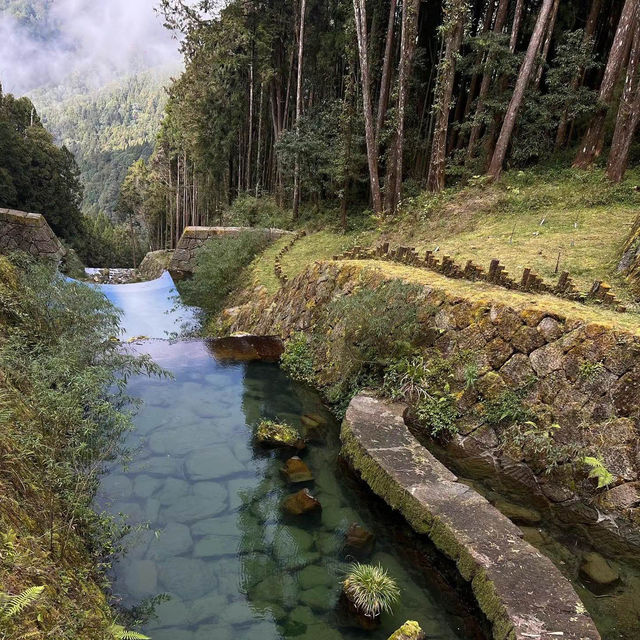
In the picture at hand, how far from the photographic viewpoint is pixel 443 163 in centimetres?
1359

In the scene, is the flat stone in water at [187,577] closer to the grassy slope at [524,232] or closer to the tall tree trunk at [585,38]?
the grassy slope at [524,232]

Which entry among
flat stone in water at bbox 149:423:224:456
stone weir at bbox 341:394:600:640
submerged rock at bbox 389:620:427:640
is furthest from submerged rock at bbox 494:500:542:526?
flat stone in water at bbox 149:423:224:456

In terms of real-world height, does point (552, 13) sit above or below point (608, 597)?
above

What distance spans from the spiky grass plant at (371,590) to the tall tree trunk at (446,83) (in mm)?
12240

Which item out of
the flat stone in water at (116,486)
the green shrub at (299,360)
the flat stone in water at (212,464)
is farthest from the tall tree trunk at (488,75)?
the flat stone in water at (116,486)

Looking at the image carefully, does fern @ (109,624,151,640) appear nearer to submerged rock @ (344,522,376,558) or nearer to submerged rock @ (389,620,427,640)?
submerged rock @ (389,620,427,640)

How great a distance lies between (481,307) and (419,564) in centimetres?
379

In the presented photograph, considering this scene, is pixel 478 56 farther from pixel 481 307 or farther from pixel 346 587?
pixel 346 587

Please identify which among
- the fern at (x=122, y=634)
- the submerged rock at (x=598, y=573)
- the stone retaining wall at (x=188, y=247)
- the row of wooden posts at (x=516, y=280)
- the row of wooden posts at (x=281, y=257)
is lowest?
the stone retaining wall at (x=188, y=247)

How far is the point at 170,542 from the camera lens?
4574 millimetres

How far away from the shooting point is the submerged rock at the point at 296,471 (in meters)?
5.60

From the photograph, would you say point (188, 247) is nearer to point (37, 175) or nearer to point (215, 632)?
point (37, 175)

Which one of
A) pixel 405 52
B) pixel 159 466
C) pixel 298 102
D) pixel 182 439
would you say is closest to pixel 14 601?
pixel 159 466

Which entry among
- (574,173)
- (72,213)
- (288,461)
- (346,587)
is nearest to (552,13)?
(574,173)
